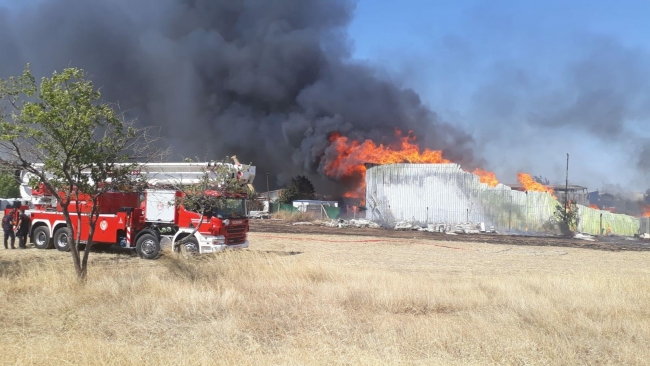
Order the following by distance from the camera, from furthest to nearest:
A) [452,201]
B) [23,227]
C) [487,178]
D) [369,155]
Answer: [369,155] → [487,178] → [452,201] → [23,227]

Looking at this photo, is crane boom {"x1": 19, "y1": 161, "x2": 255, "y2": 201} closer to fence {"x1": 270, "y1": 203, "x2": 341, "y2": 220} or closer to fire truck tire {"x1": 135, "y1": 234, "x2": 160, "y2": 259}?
fire truck tire {"x1": 135, "y1": 234, "x2": 160, "y2": 259}

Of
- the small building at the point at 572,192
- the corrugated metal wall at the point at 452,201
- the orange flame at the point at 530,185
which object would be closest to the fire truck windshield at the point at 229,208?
the corrugated metal wall at the point at 452,201

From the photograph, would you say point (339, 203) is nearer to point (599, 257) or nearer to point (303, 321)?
point (599, 257)

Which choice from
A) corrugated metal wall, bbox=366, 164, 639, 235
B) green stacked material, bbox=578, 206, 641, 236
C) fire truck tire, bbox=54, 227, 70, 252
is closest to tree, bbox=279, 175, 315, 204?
corrugated metal wall, bbox=366, 164, 639, 235

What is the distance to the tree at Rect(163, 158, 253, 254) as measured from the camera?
13422 millimetres

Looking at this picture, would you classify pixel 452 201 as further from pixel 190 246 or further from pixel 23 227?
pixel 23 227

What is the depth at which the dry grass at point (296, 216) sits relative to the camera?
38.5m

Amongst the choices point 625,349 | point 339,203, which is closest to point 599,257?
point 625,349

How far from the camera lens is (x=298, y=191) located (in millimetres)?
47156

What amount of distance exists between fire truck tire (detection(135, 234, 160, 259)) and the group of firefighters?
15.1 ft

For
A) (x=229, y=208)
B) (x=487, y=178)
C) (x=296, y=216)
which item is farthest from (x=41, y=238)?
(x=487, y=178)

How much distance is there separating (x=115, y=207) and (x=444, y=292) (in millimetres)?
11325

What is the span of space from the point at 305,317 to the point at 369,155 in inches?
1324

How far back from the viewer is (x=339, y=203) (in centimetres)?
4800
